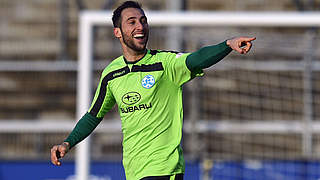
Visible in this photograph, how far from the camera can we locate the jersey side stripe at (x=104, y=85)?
405 cm

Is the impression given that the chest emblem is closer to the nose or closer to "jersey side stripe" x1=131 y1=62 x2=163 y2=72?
"jersey side stripe" x1=131 y1=62 x2=163 y2=72

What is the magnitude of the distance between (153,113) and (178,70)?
0.97 ft

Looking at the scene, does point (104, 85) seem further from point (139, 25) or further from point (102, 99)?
point (139, 25)

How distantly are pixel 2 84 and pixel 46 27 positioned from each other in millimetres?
1078

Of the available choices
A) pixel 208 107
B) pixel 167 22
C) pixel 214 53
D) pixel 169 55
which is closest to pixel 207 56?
pixel 214 53

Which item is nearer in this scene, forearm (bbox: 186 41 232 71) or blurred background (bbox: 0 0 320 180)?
forearm (bbox: 186 41 232 71)

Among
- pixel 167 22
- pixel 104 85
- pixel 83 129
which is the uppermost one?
pixel 167 22

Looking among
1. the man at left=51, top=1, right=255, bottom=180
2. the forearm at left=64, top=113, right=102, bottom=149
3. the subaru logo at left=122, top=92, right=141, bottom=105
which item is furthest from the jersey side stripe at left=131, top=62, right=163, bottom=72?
the forearm at left=64, top=113, right=102, bottom=149

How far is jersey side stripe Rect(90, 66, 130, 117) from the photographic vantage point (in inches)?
159

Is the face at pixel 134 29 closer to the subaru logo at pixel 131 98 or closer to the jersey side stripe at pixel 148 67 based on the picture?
the jersey side stripe at pixel 148 67

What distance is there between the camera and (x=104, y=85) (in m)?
4.18

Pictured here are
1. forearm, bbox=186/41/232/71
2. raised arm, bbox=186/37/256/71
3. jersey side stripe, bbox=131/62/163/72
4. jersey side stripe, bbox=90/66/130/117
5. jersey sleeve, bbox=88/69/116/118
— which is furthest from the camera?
jersey sleeve, bbox=88/69/116/118

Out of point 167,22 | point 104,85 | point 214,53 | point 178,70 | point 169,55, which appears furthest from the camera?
point 167,22

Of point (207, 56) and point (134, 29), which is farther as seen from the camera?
point (134, 29)
